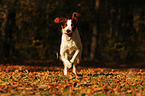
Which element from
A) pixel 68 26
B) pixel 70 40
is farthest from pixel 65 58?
pixel 68 26

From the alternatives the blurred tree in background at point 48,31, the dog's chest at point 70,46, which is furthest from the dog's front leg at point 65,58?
the blurred tree in background at point 48,31

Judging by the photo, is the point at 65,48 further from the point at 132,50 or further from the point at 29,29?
the point at 132,50

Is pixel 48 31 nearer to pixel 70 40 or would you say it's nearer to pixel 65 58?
pixel 65 58

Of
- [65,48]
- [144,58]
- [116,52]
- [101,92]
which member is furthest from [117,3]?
[101,92]

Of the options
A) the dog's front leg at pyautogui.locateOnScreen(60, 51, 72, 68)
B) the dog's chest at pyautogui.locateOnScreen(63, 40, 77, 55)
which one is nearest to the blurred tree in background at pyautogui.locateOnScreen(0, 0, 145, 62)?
the dog's front leg at pyautogui.locateOnScreen(60, 51, 72, 68)

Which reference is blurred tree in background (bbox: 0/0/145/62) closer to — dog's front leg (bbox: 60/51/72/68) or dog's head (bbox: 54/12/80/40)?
dog's front leg (bbox: 60/51/72/68)

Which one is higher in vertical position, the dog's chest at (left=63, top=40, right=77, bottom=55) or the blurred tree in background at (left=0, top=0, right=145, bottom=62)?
the blurred tree in background at (left=0, top=0, right=145, bottom=62)

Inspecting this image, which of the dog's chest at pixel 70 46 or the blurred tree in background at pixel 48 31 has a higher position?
the blurred tree in background at pixel 48 31

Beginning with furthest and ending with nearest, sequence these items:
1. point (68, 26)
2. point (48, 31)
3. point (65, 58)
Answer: point (48, 31)
point (65, 58)
point (68, 26)

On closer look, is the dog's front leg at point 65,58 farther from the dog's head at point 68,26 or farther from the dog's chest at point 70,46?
the dog's head at point 68,26

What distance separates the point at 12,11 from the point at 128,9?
14.5 meters

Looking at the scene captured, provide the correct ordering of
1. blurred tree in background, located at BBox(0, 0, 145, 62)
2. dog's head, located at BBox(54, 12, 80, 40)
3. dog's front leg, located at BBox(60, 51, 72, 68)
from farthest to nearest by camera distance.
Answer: blurred tree in background, located at BBox(0, 0, 145, 62) < dog's front leg, located at BBox(60, 51, 72, 68) < dog's head, located at BBox(54, 12, 80, 40)

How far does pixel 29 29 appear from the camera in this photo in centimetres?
1908

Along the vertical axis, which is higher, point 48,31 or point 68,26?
point 48,31
